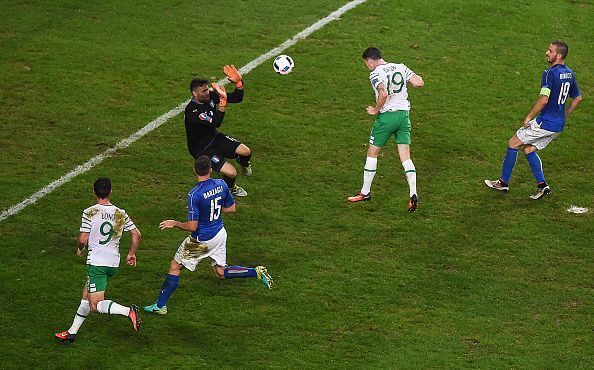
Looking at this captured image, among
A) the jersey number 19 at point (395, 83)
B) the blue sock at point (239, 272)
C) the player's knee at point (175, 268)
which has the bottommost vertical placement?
the blue sock at point (239, 272)

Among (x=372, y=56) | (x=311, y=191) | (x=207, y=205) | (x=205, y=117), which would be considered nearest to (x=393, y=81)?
(x=372, y=56)

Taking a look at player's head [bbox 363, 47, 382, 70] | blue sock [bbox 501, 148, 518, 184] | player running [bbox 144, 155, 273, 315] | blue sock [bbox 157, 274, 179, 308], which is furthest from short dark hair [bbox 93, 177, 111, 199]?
blue sock [bbox 501, 148, 518, 184]

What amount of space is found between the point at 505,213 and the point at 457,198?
0.84 m

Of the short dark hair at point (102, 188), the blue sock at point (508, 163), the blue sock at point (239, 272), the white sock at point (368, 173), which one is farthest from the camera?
the blue sock at point (508, 163)

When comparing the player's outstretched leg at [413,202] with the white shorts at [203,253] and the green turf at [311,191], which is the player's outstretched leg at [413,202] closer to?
the green turf at [311,191]

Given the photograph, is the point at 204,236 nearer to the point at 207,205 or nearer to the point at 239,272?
the point at 207,205

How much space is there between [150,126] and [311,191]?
3.63m

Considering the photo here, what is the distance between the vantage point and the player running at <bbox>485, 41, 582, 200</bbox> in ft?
53.1

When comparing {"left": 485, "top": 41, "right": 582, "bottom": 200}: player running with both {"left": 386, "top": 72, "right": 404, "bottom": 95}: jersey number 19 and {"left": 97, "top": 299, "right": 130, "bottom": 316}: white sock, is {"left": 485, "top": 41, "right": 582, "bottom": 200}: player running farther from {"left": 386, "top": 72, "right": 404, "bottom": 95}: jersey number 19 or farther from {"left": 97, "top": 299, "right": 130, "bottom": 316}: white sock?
{"left": 97, "top": 299, "right": 130, "bottom": 316}: white sock

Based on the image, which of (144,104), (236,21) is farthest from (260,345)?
(236,21)

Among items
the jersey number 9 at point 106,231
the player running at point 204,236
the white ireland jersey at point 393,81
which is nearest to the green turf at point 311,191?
the player running at point 204,236

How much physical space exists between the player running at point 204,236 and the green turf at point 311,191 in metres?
0.42

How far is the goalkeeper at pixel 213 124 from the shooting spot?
50.8ft

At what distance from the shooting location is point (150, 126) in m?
18.9
